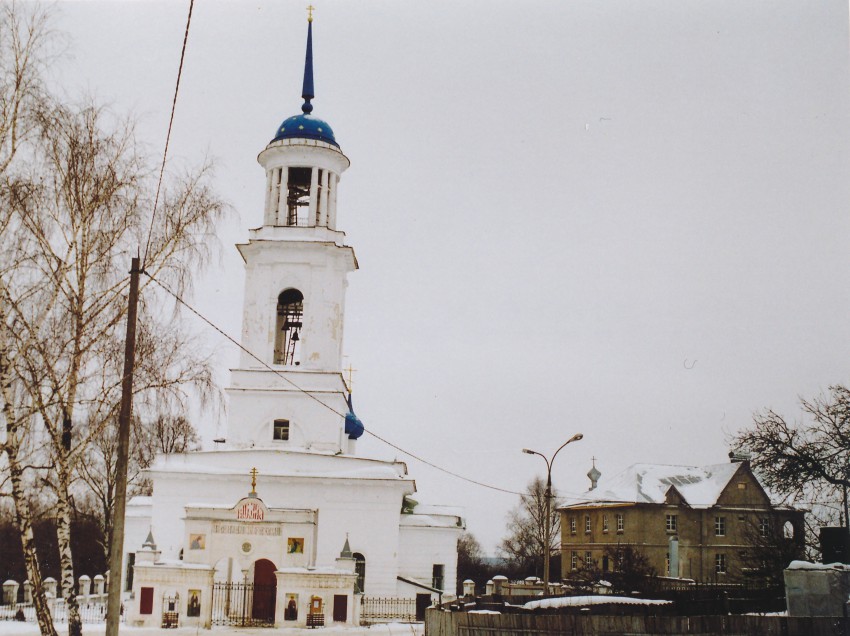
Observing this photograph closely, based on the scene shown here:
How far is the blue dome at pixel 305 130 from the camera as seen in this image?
3631 cm

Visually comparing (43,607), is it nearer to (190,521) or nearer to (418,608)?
(190,521)

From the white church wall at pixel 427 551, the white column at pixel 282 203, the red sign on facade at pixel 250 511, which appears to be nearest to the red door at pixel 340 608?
the red sign on facade at pixel 250 511

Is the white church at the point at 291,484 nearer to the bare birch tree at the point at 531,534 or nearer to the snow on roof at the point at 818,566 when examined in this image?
the snow on roof at the point at 818,566

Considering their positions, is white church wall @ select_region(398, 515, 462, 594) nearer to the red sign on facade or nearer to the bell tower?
the bell tower

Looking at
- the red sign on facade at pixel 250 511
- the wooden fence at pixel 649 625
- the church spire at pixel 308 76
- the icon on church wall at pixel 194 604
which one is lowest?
the icon on church wall at pixel 194 604

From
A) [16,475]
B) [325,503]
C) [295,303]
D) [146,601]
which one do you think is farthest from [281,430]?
[16,475]

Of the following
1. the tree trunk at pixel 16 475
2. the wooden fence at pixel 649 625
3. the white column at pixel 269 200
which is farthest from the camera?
the white column at pixel 269 200

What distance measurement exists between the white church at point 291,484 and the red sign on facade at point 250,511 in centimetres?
4

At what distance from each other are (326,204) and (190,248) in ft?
58.7

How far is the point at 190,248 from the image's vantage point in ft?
61.5

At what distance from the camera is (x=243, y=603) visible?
98.7 ft

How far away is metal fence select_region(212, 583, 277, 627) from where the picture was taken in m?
30.0

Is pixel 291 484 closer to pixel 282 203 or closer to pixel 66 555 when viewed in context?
pixel 282 203

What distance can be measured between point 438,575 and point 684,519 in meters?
24.5
